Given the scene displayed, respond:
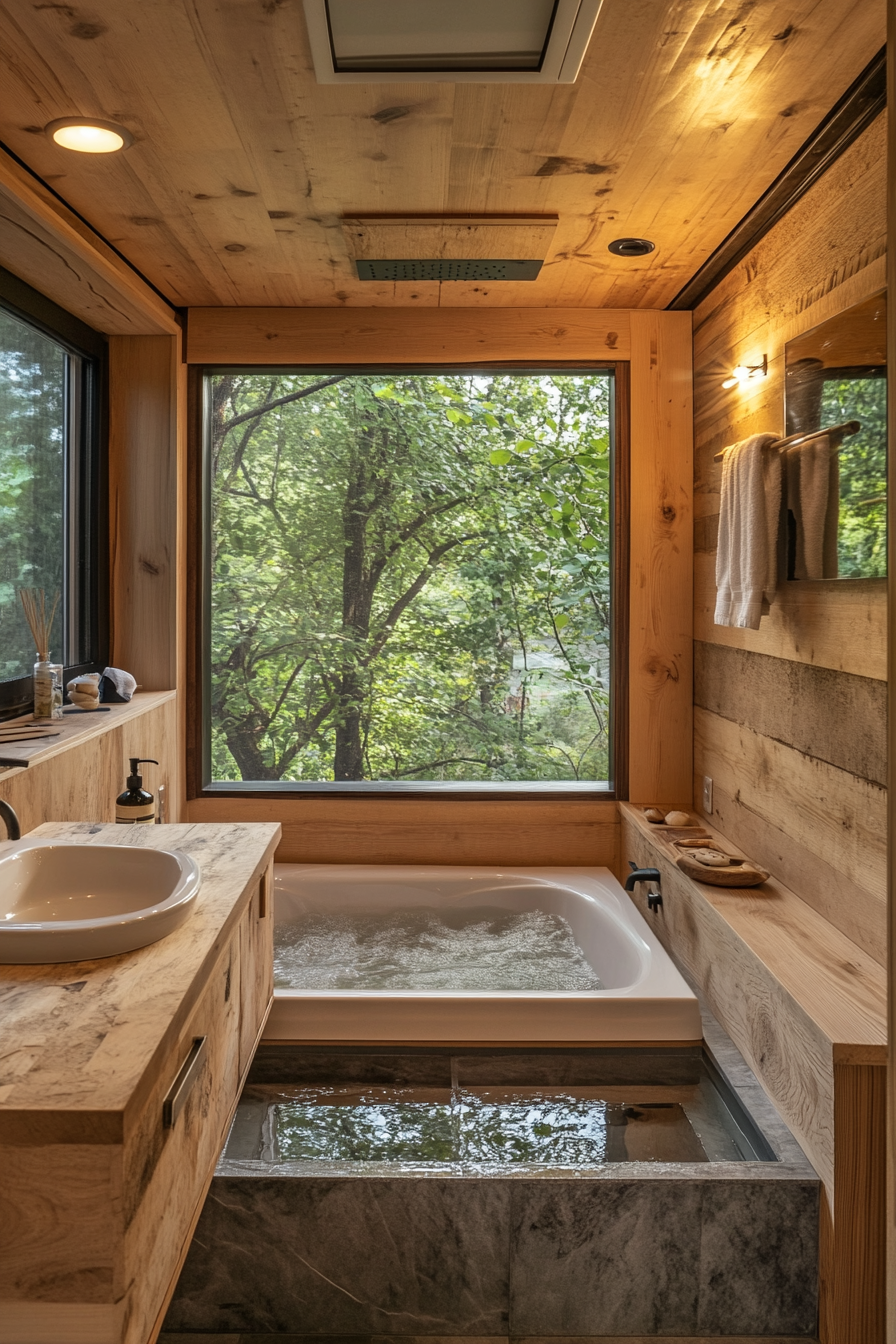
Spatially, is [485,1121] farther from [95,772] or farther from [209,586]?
[209,586]

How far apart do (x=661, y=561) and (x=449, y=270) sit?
46.6 inches

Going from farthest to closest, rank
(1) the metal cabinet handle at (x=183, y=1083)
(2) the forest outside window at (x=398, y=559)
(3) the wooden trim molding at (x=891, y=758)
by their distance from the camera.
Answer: (2) the forest outside window at (x=398, y=559), (3) the wooden trim molding at (x=891, y=758), (1) the metal cabinet handle at (x=183, y=1083)

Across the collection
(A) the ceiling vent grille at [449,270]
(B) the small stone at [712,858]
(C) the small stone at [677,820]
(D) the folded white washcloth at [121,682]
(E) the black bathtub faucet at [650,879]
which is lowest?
(E) the black bathtub faucet at [650,879]

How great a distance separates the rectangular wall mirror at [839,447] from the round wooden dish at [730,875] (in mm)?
756

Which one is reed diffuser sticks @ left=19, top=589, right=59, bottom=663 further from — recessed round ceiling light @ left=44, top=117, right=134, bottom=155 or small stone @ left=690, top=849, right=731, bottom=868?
small stone @ left=690, top=849, right=731, bottom=868

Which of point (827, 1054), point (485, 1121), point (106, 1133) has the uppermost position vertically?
point (106, 1133)

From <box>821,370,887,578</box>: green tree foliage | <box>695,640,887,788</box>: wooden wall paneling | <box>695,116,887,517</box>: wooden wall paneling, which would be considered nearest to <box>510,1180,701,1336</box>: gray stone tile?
<box>695,640,887,788</box>: wooden wall paneling

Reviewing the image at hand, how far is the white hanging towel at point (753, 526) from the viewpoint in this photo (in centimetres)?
231

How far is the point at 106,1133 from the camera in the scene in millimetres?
877

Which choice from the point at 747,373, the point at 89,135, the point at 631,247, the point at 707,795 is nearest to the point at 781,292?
the point at 747,373

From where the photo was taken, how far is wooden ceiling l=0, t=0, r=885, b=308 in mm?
1666

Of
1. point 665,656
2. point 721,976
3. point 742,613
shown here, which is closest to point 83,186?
point 742,613

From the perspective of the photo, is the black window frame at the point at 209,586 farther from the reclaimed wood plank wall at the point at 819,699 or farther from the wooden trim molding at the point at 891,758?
the wooden trim molding at the point at 891,758

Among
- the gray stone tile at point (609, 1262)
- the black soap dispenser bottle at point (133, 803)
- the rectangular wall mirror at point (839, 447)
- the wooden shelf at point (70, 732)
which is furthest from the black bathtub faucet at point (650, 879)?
the wooden shelf at point (70, 732)
